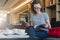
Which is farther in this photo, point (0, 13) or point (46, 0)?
point (0, 13)

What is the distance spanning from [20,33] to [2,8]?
12.0 m

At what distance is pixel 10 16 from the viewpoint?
12.4 m

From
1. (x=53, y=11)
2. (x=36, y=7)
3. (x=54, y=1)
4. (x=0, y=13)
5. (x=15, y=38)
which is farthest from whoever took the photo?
(x=0, y=13)

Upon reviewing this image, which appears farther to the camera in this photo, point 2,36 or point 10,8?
point 10,8

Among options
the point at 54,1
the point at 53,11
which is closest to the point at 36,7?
the point at 54,1

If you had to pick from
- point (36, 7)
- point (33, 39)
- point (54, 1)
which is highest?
point (54, 1)

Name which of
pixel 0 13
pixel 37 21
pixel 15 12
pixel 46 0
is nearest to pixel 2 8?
pixel 0 13

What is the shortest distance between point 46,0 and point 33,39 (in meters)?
4.40

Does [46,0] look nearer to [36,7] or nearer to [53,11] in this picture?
[53,11]

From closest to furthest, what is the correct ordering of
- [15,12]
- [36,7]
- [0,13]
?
[36,7]
[15,12]
[0,13]

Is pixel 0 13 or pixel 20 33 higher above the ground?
pixel 0 13

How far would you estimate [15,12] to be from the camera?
38.8 ft

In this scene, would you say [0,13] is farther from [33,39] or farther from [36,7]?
[33,39]

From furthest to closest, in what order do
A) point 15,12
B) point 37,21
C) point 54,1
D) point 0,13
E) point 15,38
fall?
point 0,13 → point 15,12 → point 54,1 → point 37,21 → point 15,38
